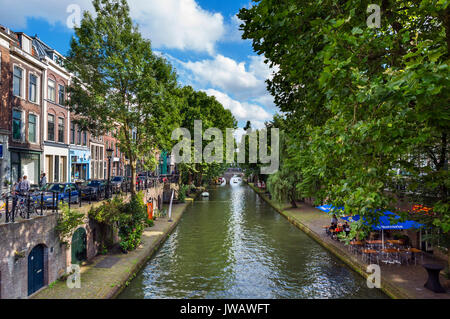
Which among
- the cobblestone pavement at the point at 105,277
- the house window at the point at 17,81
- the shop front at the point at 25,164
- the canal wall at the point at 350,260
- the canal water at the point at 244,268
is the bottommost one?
the canal water at the point at 244,268

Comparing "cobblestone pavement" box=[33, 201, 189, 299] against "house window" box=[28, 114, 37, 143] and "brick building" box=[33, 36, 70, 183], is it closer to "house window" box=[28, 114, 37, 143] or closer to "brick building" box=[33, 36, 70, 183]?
"house window" box=[28, 114, 37, 143]

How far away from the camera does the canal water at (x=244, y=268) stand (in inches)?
482

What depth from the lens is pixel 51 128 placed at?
89.2ft

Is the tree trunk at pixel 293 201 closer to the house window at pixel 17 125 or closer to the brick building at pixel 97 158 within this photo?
the brick building at pixel 97 158

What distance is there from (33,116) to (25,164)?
4150 mm

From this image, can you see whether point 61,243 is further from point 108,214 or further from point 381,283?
point 381,283

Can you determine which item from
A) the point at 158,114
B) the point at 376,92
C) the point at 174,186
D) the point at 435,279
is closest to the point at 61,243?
the point at 158,114

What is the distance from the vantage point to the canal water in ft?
40.2

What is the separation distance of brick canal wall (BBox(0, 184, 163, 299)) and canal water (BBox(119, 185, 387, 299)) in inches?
121

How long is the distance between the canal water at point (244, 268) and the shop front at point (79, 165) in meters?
15.8

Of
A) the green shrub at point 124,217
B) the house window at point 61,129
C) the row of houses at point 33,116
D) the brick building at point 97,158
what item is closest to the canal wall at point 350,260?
the green shrub at point 124,217

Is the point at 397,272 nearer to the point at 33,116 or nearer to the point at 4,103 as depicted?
the point at 4,103

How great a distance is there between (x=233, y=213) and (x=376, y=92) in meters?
27.9

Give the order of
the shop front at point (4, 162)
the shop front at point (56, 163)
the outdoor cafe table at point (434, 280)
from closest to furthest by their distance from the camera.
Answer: the outdoor cafe table at point (434, 280)
the shop front at point (4, 162)
the shop front at point (56, 163)
